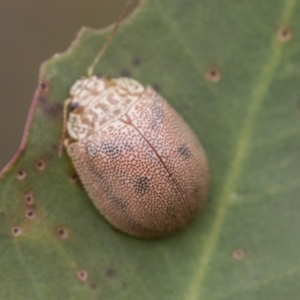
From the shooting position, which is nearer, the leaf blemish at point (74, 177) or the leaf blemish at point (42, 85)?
the leaf blemish at point (42, 85)

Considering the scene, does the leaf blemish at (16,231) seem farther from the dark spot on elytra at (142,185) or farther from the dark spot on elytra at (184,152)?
the dark spot on elytra at (184,152)

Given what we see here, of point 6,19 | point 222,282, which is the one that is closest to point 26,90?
point 6,19

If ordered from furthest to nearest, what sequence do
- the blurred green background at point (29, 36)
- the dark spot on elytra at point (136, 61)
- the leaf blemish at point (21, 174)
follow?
1. the blurred green background at point (29, 36)
2. the dark spot on elytra at point (136, 61)
3. the leaf blemish at point (21, 174)

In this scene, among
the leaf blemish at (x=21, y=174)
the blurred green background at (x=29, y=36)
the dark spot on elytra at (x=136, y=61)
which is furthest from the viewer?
the blurred green background at (x=29, y=36)

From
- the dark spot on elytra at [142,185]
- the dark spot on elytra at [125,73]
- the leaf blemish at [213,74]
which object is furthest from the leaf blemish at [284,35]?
the dark spot on elytra at [142,185]

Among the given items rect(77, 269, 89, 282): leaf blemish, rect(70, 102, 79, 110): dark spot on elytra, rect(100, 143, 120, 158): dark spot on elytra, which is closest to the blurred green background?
rect(70, 102, 79, 110): dark spot on elytra

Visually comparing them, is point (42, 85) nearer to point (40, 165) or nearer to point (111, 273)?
point (40, 165)

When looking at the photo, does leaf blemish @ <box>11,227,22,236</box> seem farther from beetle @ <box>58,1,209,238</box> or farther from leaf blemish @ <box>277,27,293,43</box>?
leaf blemish @ <box>277,27,293,43</box>
